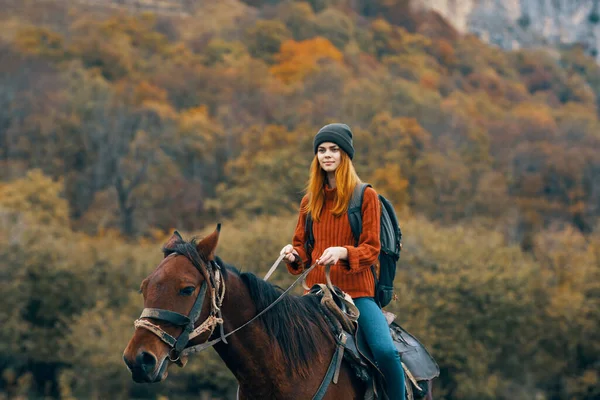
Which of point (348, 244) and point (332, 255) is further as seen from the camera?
point (348, 244)

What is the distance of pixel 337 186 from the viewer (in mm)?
7918

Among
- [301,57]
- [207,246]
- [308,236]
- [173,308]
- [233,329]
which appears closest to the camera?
[173,308]

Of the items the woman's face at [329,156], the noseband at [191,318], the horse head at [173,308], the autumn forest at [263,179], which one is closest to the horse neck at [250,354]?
the noseband at [191,318]

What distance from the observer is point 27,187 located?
5819 cm

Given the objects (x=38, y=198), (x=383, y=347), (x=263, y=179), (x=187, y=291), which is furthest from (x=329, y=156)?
(x=263, y=179)

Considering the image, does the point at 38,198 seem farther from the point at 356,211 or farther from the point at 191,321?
the point at 191,321

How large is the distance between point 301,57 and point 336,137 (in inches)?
4108

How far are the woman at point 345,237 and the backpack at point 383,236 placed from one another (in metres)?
0.05

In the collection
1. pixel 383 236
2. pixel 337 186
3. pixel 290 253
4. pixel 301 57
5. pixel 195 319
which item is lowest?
pixel 301 57

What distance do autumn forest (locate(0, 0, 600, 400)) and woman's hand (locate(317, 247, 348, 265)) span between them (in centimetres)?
3112

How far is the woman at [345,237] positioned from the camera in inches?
307

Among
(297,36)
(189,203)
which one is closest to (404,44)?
(297,36)

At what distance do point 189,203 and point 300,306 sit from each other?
6072cm

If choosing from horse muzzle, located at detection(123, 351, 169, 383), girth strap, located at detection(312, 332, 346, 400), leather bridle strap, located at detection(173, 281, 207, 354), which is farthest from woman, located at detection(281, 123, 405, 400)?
horse muzzle, located at detection(123, 351, 169, 383)
